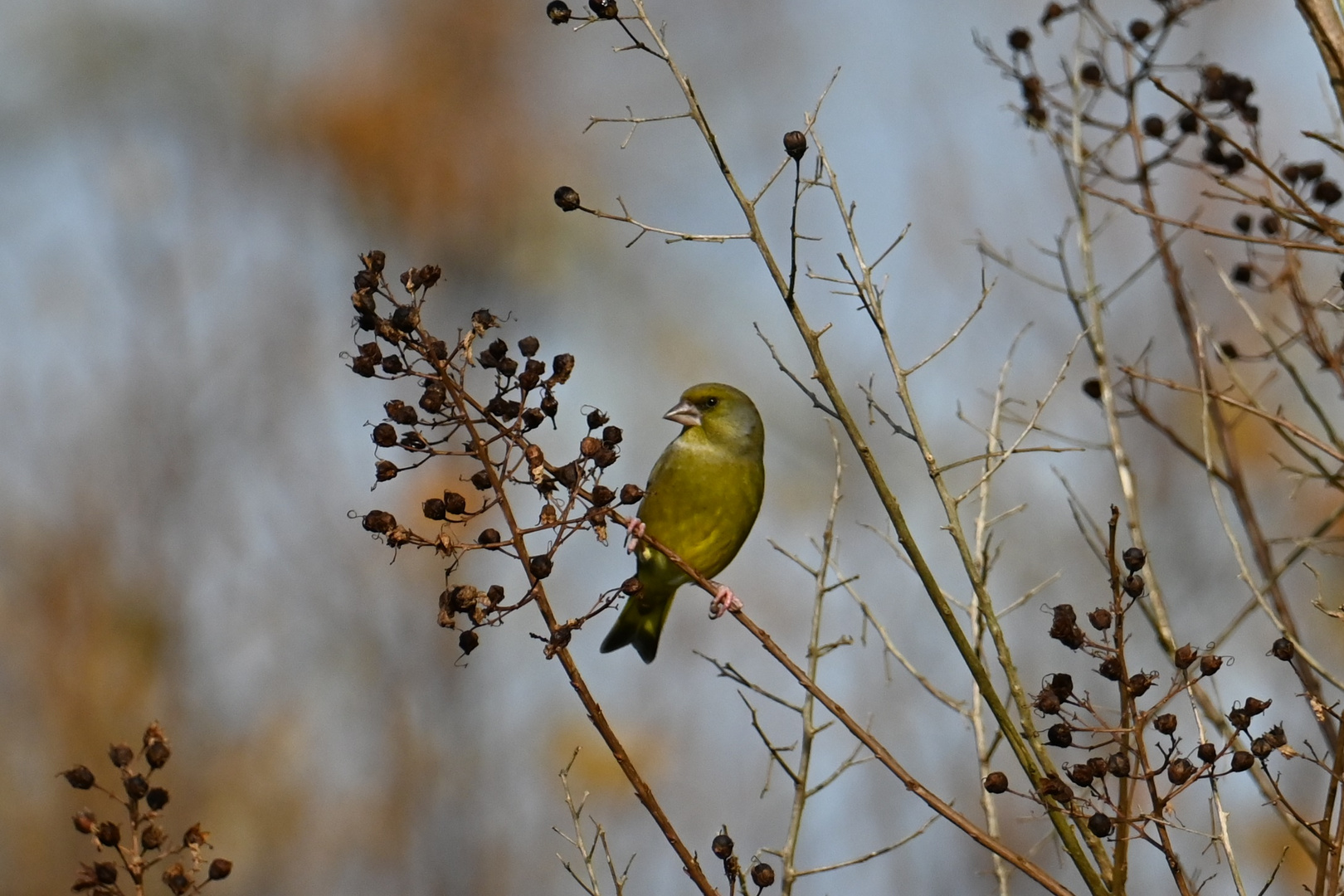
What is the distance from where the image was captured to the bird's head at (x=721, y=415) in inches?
225

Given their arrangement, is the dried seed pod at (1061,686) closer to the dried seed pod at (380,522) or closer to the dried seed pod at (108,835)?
the dried seed pod at (380,522)

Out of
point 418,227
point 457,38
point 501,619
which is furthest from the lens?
point 457,38

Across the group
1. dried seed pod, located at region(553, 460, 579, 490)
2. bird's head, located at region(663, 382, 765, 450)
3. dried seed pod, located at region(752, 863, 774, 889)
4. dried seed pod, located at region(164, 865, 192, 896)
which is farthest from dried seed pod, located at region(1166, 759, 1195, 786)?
bird's head, located at region(663, 382, 765, 450)

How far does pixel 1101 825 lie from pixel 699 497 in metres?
3.07

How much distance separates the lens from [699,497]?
5.51m

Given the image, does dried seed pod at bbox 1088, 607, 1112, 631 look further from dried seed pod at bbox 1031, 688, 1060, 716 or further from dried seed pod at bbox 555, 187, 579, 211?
dried seed pod at bbox 555, 187, 579, 211

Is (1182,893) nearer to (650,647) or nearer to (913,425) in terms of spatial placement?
(913,425)

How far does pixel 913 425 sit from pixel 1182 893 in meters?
1.11

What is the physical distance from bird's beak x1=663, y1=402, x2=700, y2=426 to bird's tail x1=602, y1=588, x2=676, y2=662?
0.70 m

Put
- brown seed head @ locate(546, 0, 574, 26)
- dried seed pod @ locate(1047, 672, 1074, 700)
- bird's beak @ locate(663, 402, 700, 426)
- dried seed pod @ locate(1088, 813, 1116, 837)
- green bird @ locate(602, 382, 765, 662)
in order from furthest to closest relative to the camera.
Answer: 1. bird's beak @ locate(663, 402, 700, 426)
2. green bird @ locate(602, 382, 765, 662)
3. brown seed head @ locate(546, 0, 574, 26)
4. dried seed pod @ locate(1047, 672, 1074, 700)
5. dried seed pod @ locate(1088, 813, 1116, 837)

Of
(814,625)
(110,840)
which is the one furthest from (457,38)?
(110,840)

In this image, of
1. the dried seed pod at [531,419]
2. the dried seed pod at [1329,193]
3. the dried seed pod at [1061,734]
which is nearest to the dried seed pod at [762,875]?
the dried seed pod at [1061,734]

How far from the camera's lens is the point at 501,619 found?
283cm

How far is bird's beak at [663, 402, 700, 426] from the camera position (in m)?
5.71
